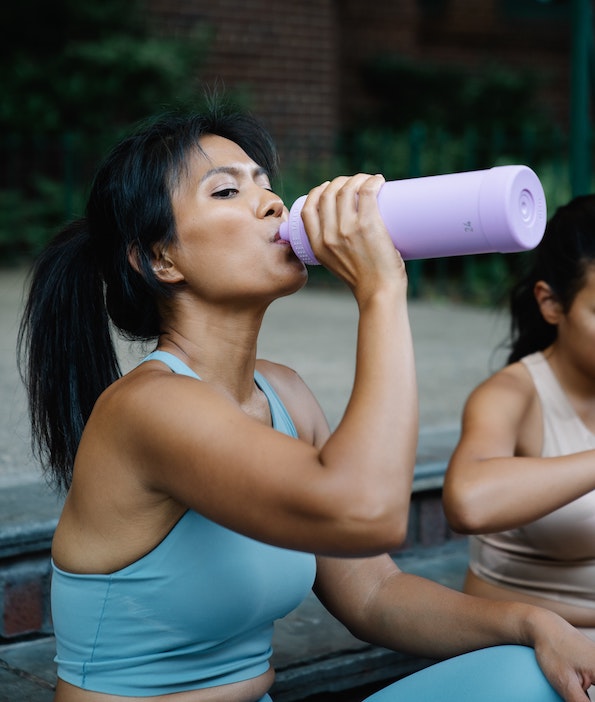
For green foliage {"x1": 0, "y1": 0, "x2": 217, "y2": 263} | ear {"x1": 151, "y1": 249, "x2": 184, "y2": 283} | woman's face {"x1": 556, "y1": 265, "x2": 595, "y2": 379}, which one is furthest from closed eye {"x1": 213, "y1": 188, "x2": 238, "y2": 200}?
green foliage {"x1": 0, "y1": 0, "x2": 217, "y2": 263}

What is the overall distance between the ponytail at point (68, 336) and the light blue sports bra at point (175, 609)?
0.19m

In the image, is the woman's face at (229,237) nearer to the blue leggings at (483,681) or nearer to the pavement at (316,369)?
the pavement at (316,369)

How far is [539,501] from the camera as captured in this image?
7.01 ft

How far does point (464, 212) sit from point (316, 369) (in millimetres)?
3362

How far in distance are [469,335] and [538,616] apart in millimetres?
4490

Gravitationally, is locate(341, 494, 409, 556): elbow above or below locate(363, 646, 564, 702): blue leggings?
above

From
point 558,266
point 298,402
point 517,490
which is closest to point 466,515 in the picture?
point 517,490

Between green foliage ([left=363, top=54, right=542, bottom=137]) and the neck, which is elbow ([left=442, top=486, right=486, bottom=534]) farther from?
green foliage ([left=363, top=54, right=542, bottom=137])

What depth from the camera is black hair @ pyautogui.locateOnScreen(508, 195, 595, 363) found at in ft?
8.07

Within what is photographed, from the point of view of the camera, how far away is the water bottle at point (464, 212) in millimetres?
1490

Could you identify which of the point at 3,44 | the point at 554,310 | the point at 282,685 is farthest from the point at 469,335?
the point at 3,44

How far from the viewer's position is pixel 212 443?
4.99 ft

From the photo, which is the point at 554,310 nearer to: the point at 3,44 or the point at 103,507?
the point at 103,507

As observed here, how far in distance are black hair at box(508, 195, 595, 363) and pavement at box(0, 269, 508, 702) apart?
0.28m
